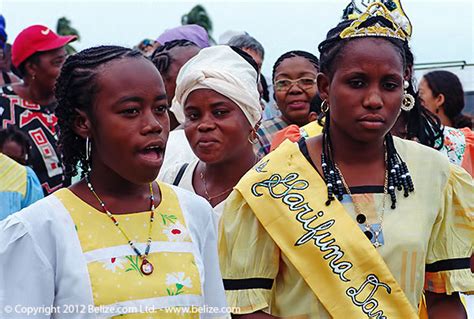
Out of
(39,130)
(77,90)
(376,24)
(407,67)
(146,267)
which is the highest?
(376,24)

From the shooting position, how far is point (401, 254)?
3107 millimetres

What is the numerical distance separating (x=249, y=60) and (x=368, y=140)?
1.51 metres

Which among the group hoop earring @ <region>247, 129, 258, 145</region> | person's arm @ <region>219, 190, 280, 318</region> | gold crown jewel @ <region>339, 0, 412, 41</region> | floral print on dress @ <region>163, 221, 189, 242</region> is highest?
gold crown jewel @ <region>339, 0, 412, 41</region>

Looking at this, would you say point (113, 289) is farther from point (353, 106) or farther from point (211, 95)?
point (211, 95)

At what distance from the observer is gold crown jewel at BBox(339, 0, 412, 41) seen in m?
3.28

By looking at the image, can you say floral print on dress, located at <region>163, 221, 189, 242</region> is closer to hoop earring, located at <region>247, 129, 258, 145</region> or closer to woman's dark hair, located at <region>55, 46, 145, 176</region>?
woman's dark hair, located at <region>55, 46, 145, 176</region>

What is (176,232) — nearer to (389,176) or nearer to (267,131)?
(389,176)

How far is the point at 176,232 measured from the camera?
2.95 meters

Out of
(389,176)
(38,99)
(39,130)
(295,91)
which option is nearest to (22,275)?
(389,176)

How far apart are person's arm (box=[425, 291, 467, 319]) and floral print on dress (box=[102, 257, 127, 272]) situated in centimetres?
132

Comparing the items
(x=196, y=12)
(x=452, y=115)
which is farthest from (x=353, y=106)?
(x=196, y=12)

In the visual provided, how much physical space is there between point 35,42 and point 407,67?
435cm

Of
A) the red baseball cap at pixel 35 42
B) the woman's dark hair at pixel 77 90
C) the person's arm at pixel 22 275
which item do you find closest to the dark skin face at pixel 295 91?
the red baseball cap at pixel 35 42

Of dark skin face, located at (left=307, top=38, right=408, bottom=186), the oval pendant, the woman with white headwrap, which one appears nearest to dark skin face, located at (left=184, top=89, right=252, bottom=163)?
the woman with white headwrap
